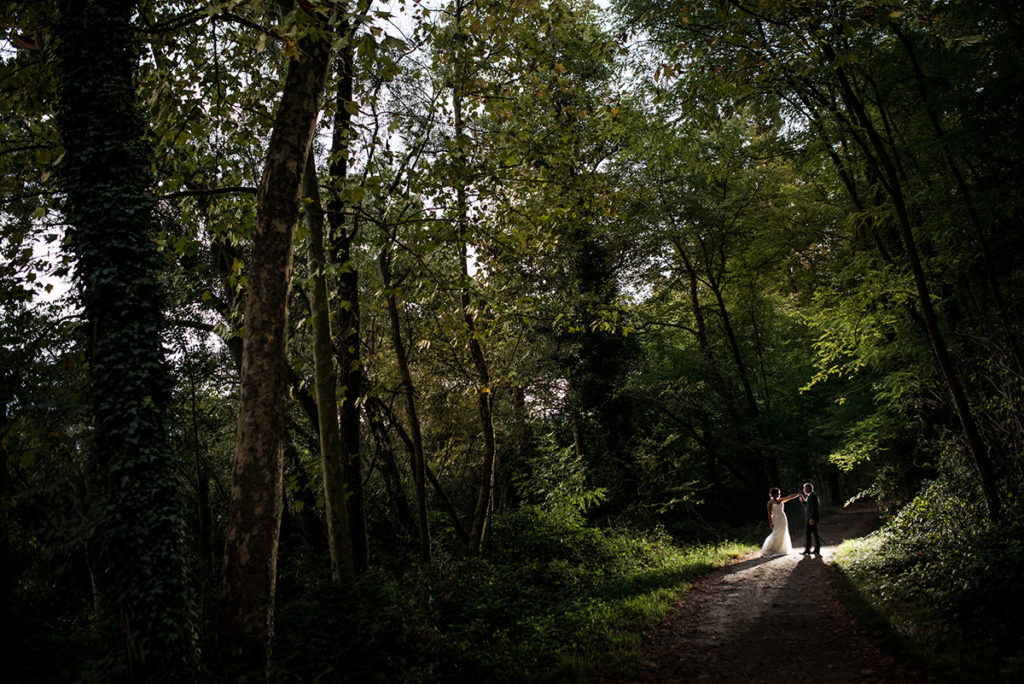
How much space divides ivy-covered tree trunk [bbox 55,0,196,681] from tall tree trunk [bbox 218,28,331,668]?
466 millimetres

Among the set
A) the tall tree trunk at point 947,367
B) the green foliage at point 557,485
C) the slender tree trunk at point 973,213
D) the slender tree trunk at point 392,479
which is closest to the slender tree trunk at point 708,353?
the green foliage at point 557,485

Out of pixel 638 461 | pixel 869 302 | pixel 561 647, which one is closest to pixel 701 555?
pixel 638 461

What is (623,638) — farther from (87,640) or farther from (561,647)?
(87,640)

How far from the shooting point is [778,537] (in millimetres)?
13805

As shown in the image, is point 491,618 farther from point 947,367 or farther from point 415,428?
point 947,367

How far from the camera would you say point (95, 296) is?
4.35 m

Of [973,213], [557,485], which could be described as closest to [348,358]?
[557,485]

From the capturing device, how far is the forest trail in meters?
5.49

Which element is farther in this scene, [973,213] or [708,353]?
[708,353]

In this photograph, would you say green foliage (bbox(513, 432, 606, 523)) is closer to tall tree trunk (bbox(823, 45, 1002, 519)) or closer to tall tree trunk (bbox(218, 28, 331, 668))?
tall tree trunk (bbox(823, 45, 1002, 519))

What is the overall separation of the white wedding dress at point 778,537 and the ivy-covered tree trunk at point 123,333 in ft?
45.3

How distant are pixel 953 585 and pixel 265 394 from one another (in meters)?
7.70

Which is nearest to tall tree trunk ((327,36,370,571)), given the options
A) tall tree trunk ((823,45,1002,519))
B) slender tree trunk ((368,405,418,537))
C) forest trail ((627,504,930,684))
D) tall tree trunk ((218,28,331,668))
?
slender tree trunk ((368,405,418,537))

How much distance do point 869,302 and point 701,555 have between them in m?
7.05
